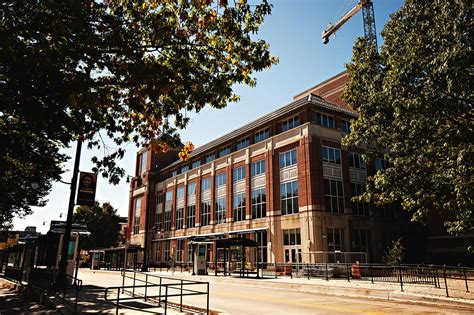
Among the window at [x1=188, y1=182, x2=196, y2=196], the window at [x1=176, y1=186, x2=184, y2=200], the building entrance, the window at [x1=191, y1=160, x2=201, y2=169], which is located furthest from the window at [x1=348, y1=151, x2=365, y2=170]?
the window at [x1=176, y1=186, x2=184, y2=200]

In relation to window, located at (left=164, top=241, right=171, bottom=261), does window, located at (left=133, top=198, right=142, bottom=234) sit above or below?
above

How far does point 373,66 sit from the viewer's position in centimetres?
2127

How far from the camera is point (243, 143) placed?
47.3 meters

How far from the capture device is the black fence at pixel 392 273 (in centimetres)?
1932

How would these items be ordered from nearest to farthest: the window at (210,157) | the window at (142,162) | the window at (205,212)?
the window at (205,212) → the window at (210,157) → the window at (142,162)

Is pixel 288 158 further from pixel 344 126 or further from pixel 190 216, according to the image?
pixel 190 216

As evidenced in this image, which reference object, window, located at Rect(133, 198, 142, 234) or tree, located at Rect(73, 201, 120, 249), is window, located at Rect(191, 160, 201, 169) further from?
tree, located at Rect(73, 201, 120, 249)

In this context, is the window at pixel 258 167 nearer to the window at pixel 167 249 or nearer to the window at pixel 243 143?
the window at pixel 243 143

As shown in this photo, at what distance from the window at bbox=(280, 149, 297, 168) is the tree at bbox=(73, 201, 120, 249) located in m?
46.4

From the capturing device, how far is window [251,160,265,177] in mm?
42688

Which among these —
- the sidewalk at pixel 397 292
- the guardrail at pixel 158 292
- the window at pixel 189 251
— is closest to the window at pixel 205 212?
the window at pixel 189 251

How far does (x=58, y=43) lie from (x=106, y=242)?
241ft

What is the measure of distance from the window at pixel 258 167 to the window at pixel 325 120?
7910 mm

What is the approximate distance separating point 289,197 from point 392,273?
50.1 ft
